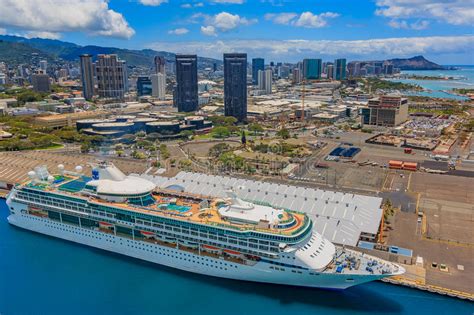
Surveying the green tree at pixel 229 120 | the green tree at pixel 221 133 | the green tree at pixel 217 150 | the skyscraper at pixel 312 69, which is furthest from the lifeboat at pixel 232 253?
the skyscraper at pixel 312 69

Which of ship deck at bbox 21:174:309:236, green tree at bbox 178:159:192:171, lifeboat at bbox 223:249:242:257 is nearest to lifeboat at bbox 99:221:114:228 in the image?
ship deck at bbox 21:174:309:236

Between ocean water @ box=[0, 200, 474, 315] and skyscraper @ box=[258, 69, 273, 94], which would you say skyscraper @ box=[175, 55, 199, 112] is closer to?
skyscraper @ box=[258, 69, 273, 94]

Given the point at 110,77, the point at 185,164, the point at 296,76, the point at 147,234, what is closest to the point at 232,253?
the point at 147,234

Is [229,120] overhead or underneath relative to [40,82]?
underneath

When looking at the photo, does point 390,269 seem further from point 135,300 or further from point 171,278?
point 135,300

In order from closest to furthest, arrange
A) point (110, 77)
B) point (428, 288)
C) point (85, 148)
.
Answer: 1. point (428, 288)
2. point (85, 148)
3. point (110, 77)

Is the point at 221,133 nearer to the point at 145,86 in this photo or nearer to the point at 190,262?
the point at 190,262
